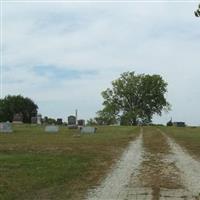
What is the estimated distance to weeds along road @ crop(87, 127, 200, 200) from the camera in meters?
12.9

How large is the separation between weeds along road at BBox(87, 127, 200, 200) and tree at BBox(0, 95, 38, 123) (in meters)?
127

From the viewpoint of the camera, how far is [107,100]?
137875mm

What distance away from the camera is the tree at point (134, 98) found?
13725 centimetres

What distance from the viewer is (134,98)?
14075 centimetres

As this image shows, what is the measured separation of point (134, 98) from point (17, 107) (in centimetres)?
3206

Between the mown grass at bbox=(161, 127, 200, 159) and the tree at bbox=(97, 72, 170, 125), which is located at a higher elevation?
the tree at bbox=(97, 72, 170, 125)

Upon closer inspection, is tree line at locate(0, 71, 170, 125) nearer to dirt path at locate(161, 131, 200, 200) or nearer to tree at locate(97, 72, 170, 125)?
tree at locate(97, 72, 170, 125)

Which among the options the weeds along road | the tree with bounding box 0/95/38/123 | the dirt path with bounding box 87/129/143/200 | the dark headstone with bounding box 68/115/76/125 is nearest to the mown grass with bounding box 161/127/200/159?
the weeds along road

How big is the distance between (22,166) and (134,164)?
423cm

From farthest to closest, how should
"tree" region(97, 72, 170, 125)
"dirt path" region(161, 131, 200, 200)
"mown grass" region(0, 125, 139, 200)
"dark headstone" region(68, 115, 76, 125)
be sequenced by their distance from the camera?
1. "tree" region(97, 72, 170, 125)
2. "dark headstone" region(68, 115, 76, 125)
3. "dirt path" region(161, 131, 200, 200)
4. "mown grass" region(0, 125, 139, 200)

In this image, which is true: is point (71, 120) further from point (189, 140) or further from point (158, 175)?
point (158, 175)

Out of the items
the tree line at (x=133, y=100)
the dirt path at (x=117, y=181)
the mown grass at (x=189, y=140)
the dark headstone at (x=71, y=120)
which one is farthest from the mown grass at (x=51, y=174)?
the tree line at (x=133, y=100)

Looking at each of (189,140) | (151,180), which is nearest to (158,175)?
(151,180)

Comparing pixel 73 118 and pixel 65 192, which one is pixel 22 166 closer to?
pixel 65 192
